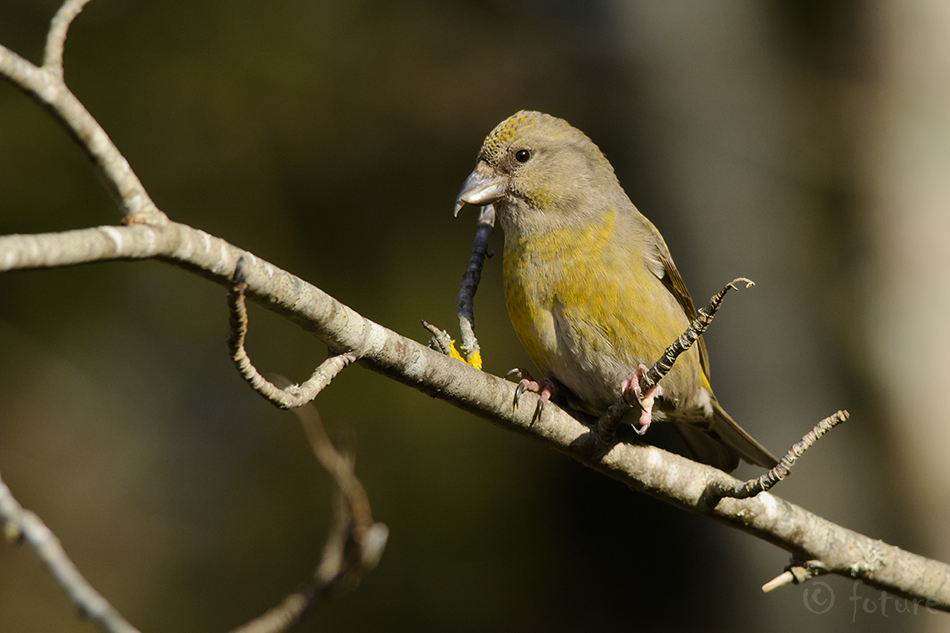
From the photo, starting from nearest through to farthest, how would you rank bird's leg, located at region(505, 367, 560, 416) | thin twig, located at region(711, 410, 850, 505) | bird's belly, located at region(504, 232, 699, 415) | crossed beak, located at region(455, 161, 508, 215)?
1. thin twig, located at region(711, 410, 850, 505)
2. bird's leg, located at region(505, 367, 560, 416)
3. bird's belly, located at region(504, 232, 699, 415)
4. crossed beak, located at region(455, 161, 508, 215)

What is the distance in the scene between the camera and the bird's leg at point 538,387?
3.01 m

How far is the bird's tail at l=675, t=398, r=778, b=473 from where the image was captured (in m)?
4.20

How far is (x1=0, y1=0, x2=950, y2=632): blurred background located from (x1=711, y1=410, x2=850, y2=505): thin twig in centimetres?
403

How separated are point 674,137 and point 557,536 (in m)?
3.69

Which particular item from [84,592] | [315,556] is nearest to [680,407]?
[84,592]

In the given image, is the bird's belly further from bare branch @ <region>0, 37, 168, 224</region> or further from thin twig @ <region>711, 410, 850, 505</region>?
bare branch @ <region>0, 37, 168, 224</region>

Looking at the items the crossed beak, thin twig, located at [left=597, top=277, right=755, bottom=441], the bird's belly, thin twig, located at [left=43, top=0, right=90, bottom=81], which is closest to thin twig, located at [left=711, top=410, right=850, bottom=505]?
thin twig, located at [left=597, top=277, right=755, bottom=441]

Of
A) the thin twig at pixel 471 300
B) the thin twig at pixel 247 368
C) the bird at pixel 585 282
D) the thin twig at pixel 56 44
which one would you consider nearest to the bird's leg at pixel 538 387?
the bird at pixel 585 282

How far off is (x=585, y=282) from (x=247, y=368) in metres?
2.05

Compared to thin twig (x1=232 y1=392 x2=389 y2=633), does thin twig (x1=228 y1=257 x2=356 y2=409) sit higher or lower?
higher

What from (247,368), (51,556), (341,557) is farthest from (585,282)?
(51,556)

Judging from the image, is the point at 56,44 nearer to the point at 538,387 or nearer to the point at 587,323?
the point at 538,387

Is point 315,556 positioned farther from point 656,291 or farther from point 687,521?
point 656,291

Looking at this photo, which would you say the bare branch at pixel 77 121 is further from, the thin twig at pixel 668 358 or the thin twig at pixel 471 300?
the thin twig at pixel 471 300
